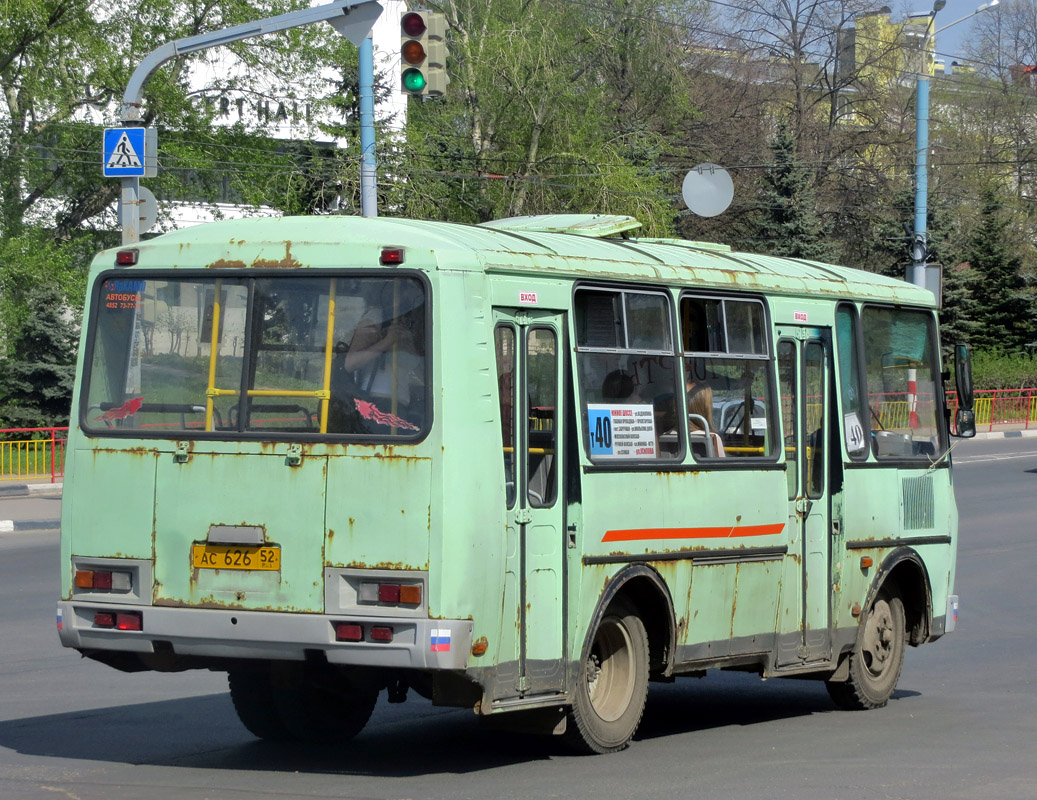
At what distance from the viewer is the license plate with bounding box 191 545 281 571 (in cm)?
680

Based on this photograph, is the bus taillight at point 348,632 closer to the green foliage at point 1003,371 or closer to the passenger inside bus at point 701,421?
the passenger inside bus at point 701,421

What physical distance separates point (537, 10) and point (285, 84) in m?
11.6

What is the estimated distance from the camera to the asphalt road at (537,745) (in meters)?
6.97

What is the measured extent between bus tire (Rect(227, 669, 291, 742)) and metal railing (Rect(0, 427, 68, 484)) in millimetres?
18472

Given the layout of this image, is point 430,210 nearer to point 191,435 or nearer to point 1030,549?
point 1030,549

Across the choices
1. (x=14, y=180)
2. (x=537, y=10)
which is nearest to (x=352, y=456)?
(x=14, y=180)

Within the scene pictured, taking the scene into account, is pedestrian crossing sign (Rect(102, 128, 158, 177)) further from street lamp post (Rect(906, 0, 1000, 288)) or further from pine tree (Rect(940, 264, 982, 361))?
pine tree (Rect(940, 264, 982, 361))

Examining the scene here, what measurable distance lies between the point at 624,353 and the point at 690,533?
1.06m

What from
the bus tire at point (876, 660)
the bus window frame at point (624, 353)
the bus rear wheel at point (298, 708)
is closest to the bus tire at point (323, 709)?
the bus rear wheel at point (298, 708)

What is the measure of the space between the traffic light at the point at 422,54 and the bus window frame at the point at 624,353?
27.1ft

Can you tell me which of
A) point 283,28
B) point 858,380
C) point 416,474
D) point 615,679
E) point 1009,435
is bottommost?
point 615,679

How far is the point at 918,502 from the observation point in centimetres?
1046

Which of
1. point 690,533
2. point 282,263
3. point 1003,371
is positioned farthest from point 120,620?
point 1003,371

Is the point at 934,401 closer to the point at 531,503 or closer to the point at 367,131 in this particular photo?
the point at 531,503
